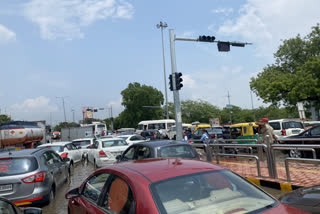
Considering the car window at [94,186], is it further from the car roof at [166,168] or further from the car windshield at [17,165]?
the car windshield at [17,165]

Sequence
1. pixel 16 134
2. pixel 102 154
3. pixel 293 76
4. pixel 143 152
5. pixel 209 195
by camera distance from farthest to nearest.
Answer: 1. pixel 293 76
2. pixel 16 134
3. pixel 102 154
4. pixel 143 152
5. pixel 209 195

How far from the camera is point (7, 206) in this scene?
3389 mm

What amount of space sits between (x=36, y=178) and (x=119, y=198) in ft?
13.7

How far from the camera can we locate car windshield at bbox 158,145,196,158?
6941 mm

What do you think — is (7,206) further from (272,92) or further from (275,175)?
(272,92)

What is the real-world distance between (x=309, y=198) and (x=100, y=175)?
9.08 ft

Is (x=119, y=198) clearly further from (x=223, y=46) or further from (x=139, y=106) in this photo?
(x=139, y=106)

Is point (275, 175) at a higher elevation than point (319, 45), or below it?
below

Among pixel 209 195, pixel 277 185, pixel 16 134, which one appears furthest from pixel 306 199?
pixel 16 134

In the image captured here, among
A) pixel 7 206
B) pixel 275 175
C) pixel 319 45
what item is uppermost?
pixel 319 45

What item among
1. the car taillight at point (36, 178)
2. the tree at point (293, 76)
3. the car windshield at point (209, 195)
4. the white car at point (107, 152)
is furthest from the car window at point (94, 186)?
the tree at point (293, 76)

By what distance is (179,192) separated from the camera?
2543mm

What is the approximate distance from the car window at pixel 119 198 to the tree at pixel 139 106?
6506 centimetres

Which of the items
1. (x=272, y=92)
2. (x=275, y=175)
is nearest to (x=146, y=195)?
(x=275, y=175)
